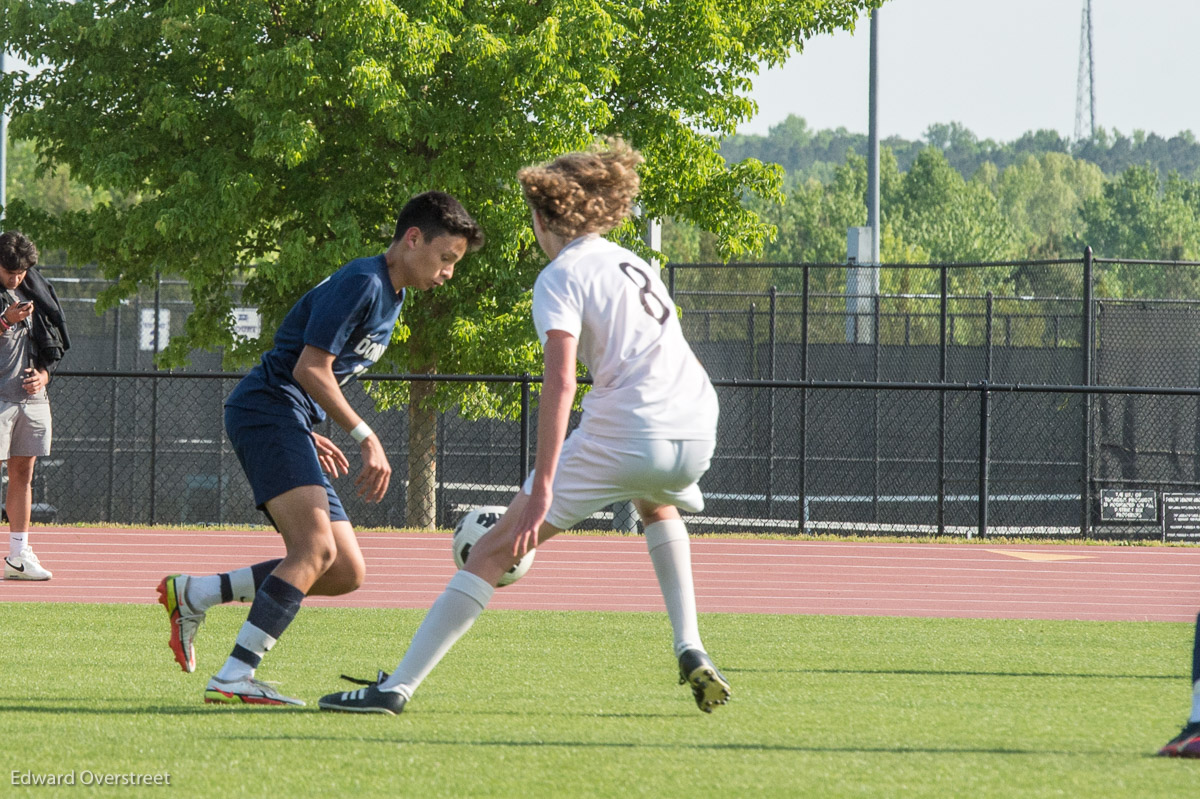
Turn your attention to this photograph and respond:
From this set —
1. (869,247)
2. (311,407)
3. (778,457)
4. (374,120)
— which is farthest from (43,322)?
(869,247)

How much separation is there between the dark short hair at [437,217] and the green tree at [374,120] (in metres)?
8.98

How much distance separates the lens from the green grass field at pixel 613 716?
3691mm

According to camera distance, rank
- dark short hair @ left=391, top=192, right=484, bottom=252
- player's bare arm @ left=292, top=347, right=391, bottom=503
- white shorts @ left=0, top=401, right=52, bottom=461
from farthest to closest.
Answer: white shorts @ left=0, top=401, right=52, bottom=461, dark short hair @ left=391, top=192, right=484, bottom=252, player's bare arm @ left=292, top=347, right=391, bottom=503

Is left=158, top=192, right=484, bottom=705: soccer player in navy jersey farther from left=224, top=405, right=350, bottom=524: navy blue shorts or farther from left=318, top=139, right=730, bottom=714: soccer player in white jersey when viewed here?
left=318, top=139, right=730, bottom=714: soccer player in white jersey

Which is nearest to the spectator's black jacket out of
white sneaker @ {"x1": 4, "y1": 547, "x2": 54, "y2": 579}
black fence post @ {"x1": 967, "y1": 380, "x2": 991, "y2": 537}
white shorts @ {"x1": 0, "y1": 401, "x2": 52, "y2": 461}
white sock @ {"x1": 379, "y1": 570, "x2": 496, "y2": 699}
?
white shorts @ {"x1": 0, "y1": 401, "x2": 52, "y2": 461}

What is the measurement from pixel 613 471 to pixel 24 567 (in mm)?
5916

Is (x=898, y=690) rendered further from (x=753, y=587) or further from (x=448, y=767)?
(x=753, y=587)

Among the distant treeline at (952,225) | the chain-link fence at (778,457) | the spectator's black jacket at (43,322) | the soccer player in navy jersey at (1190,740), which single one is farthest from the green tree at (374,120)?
the distant treeline at (952,225)

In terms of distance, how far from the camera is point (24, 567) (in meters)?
8.92

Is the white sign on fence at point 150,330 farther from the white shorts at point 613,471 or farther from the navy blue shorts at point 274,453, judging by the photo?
the white shorts at point 613,471

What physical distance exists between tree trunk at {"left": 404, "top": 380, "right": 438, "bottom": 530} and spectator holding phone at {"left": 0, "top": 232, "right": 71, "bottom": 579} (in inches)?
275

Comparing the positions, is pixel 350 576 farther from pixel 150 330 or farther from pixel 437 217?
pixel 150 330

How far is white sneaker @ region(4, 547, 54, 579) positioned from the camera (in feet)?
29.2

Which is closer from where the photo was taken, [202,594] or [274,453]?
[274,453]
